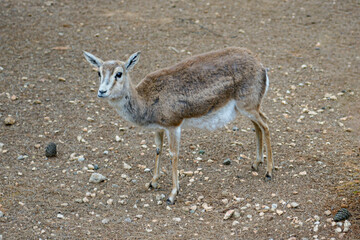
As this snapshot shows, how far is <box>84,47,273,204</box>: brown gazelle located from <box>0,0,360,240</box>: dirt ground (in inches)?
24.0

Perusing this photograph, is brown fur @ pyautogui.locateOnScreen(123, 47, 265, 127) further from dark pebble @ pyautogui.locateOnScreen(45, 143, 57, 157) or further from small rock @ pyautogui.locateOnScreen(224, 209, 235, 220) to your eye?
dark pebble @ pyautogui.locateOnScreen(45, 143, 57, 157)

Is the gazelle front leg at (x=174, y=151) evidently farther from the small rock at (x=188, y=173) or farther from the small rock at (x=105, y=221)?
the small rock at (x=105, y=221)

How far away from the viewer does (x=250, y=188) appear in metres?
7.33

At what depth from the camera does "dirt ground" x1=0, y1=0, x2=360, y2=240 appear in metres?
6.63

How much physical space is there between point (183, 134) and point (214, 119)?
172cm

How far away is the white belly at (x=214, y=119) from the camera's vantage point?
24.0 ft

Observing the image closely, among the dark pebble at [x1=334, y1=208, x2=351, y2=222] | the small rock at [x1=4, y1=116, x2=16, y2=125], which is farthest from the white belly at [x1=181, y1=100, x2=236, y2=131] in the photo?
the small rock at [x1=4, y1=116, x2=16, y2=125]

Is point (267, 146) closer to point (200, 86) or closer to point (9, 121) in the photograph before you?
point (200, 86)

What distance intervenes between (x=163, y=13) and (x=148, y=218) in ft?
26.3

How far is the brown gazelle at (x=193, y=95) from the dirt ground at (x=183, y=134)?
2.00 ft

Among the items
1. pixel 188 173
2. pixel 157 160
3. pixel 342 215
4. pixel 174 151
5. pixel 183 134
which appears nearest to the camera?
pixel 342 215

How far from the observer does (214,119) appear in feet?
24.1

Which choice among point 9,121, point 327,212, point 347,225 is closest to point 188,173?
point 327,212

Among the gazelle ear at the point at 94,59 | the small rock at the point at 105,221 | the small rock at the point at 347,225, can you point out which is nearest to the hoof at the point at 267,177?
the small rock at the point at 347,225
